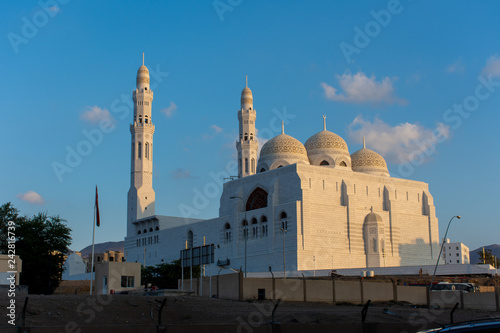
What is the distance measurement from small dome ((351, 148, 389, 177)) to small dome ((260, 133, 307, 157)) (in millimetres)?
7112

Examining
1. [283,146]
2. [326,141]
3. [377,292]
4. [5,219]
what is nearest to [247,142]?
[283,146]

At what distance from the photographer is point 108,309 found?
1991cm

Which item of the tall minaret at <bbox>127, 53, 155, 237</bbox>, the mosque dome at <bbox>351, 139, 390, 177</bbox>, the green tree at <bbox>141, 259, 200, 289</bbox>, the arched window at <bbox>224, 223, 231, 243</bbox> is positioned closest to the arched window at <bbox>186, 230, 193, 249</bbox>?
the arched window at <bbox>224, 223, 231, 243</bbox>

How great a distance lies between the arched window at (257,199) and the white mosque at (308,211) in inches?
4.5

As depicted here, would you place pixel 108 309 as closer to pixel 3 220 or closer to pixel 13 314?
pixel 13 314

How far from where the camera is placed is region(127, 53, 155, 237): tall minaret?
83.4m

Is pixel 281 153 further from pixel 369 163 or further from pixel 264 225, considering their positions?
pixel 369 163

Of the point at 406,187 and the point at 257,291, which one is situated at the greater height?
the point at 406,187

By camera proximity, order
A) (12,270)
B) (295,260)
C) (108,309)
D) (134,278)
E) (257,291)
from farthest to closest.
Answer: (295,260)
(134,278)
(12,270)
(257,291)
(108,309)

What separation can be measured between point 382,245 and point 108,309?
175ft

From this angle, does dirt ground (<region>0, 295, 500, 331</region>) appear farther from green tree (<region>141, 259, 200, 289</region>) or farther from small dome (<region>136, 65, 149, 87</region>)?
small dome (<region>136, 65, 149, 87</region>)

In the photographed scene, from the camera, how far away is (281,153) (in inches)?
2928

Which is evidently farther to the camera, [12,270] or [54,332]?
[12,270]

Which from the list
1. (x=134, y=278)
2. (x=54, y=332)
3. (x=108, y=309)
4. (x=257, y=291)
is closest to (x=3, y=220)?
(x=134, y=278)
